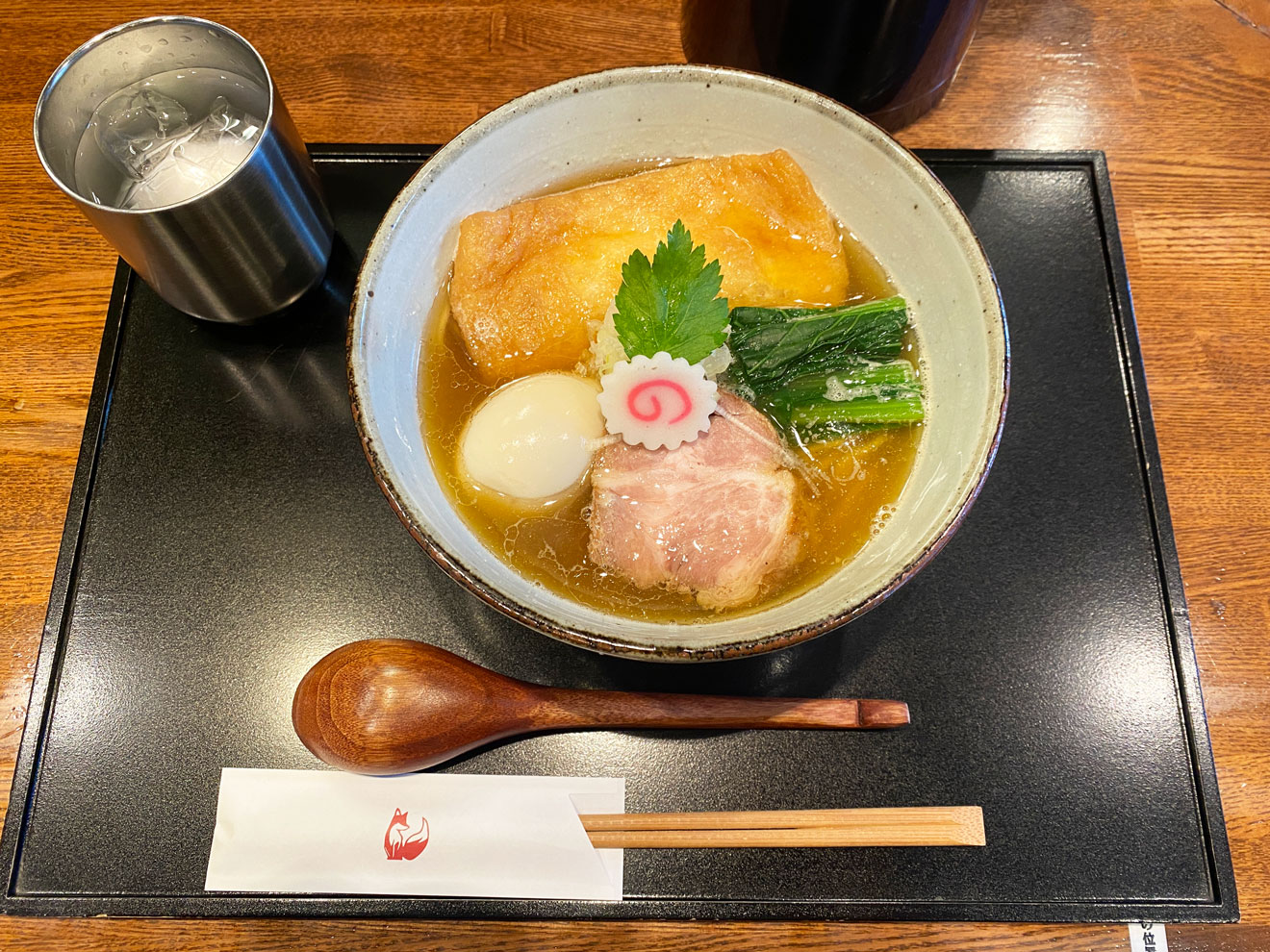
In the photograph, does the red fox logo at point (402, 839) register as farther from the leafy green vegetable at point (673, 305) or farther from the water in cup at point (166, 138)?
the water in cup at point (166, 138)

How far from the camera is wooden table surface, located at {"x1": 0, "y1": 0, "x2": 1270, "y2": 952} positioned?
1.50 m

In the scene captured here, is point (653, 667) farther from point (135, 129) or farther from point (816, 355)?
point (135, 129)

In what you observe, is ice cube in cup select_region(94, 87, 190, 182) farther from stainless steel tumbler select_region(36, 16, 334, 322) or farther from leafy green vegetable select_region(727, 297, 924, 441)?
leafy green vegetable select_region(727, 297, 924, 441)

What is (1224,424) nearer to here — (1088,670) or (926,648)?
(1088,670)

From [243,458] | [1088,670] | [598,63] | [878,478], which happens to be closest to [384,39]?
[598,63]

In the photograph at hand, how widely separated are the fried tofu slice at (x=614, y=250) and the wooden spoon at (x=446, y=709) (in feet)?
2.04

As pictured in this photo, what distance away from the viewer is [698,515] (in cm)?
155

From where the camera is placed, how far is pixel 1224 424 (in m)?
1.90

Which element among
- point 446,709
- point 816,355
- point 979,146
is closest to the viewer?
point 446,709

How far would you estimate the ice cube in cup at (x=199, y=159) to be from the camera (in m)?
1.72

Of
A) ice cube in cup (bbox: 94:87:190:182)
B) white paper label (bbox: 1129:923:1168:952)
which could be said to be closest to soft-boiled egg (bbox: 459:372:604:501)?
ice cube in cup (bbox: 94:87:190:182)

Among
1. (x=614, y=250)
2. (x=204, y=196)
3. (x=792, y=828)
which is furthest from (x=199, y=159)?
(x=792, y=828)

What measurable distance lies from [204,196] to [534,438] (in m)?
0.75

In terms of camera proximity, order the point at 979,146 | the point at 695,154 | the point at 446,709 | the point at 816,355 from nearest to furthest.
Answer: the point at 446,709 < the point at 816,355 < the point at 695,154 < the point at 979,146
